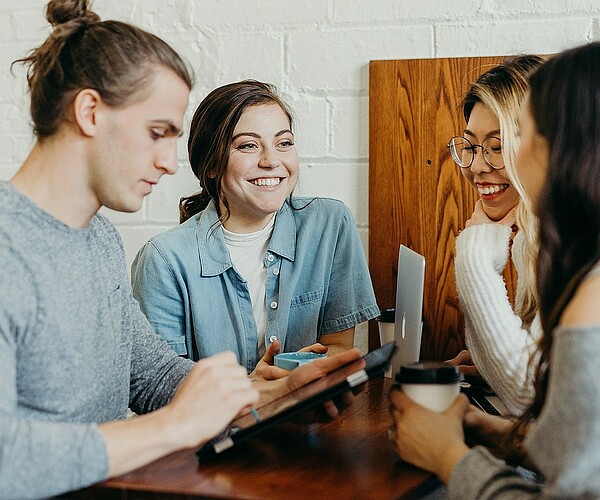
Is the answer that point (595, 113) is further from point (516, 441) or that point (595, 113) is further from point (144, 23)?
point (144, 23)

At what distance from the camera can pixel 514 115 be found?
1.69m

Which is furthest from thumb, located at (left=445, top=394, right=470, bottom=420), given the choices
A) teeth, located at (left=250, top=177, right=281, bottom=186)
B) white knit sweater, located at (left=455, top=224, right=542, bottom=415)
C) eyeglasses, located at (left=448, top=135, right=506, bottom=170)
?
teeth, located at (left=250, top=177, right=281, bottom=186)

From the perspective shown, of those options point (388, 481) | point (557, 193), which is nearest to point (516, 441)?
point (388, 481)

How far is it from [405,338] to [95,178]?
63 centimetres

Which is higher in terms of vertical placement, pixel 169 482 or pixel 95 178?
pixel 95 178

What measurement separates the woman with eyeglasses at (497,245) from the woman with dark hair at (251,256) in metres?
0.30

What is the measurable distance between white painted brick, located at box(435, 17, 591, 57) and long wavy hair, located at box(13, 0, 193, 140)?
939mm

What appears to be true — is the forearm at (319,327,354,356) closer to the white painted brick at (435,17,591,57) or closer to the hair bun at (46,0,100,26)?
the white painted brick at (435,17,591,57)

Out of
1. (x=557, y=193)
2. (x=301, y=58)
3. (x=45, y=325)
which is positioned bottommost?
(x=45, y=325)

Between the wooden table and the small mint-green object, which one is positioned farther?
the small mint-green object

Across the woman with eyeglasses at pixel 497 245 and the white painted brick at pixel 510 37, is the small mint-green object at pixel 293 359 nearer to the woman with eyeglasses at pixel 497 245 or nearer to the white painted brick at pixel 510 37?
the woman with eyeglasses at pixel 497 245

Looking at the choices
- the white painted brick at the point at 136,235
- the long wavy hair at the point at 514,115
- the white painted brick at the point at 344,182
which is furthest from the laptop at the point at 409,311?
the white painted brick at the point at 136,235

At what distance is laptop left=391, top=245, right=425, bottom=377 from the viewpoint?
4.78 feet

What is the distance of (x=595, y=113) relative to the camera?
99 cm
